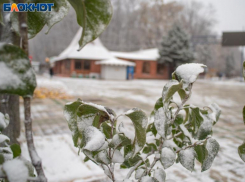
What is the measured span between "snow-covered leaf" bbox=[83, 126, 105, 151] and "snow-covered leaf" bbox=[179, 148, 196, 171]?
32 cm

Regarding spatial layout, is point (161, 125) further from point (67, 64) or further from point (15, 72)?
point (67, 64)

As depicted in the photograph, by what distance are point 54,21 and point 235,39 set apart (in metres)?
1.58

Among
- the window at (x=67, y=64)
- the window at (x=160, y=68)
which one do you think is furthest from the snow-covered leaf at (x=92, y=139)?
the window at (x=160, y=68)

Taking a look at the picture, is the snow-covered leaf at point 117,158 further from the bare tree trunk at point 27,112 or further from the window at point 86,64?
the window at point 86,64

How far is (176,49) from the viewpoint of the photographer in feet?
74.3

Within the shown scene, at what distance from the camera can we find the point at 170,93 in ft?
1.78

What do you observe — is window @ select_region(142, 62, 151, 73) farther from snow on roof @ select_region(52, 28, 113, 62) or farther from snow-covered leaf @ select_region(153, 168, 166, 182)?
snow-covered leaf @ select_region(153, 168, 166, 182)

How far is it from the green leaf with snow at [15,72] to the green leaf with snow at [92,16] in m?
0.12

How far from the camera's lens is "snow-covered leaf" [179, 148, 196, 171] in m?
0.66

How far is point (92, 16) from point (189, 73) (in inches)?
12.4

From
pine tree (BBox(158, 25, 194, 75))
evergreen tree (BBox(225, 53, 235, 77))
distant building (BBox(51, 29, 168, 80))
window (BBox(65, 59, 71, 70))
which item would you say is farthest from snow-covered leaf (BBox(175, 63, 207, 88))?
evergreen tree (BBox(225, 53, 235, 77))

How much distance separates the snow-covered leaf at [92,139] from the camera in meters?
0.46

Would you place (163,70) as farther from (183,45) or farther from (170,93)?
(170,93)

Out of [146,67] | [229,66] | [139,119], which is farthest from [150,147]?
[229,66]
